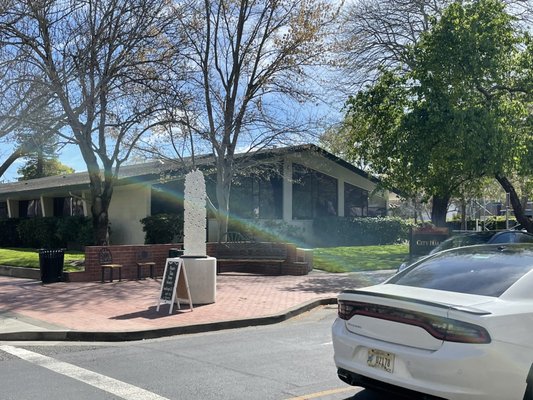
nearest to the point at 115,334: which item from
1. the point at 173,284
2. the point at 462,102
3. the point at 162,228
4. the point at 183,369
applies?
the point at 173,284

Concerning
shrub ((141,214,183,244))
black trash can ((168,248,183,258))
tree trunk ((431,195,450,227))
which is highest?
tree trunk ((431,195,450,227))

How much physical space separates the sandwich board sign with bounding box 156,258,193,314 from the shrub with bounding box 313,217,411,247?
19008mm

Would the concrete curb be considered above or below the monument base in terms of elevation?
below

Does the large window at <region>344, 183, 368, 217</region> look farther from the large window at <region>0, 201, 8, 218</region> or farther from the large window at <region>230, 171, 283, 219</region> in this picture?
the large window at <region>0, 201, 8, 218</region>

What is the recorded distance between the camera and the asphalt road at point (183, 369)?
597 centimetres

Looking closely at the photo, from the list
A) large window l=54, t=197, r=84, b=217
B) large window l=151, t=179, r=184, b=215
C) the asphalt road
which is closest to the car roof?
the asphalt road

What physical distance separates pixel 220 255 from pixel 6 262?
7.25 meters

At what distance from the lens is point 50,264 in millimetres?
15133

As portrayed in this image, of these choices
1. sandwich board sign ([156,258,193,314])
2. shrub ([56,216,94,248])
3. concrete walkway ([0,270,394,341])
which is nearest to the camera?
concrete walkway ([0,270,394,341])

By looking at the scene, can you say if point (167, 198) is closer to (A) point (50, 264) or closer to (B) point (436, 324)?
(A) point (50, 264)

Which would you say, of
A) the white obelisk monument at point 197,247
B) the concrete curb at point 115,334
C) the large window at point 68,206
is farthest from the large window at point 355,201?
the concrete curb at point 115,334

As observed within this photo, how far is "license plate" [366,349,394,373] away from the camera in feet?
15.7

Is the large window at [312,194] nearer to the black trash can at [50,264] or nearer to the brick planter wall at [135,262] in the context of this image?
the brick planter wall at [135,262]

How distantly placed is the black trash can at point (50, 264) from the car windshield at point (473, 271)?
456 inches
